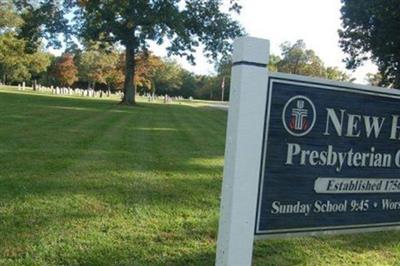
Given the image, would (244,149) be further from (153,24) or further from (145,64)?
(145,64)

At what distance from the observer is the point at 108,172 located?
24.4 ft

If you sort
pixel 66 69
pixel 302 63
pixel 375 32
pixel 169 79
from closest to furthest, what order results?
1. pixel 375 32
2. pixel 66 69
3. pixel 302 63
4. pixel 169 79

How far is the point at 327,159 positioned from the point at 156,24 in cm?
2892

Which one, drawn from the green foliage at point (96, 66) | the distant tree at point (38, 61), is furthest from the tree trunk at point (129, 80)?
the distant tree at point (38, 61)

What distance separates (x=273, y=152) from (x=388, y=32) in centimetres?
2444

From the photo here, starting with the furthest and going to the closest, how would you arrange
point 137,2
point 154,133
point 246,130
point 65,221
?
1. point 137,2
2. point 154,133
3. point 65,221
4. point 246,130

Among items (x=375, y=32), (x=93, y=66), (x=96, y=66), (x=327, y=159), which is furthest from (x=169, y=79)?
(x=327, y=159)

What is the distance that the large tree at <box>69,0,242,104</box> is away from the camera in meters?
30.9

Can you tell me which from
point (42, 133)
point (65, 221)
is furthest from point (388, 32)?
point (65, 221)

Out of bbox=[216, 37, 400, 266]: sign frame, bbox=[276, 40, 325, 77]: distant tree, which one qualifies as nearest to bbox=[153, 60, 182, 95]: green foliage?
bbox=[276, 40, 325, 77]: distant tree

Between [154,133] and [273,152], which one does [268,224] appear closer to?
[273,152]

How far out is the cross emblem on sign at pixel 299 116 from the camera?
9.32 feet

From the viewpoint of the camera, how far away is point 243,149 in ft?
8.82

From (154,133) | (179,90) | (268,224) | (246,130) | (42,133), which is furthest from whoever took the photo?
(179,90)
